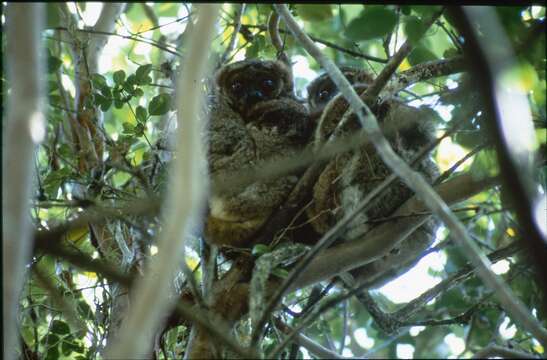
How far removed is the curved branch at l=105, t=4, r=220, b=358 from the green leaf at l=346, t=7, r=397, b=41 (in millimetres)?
1556

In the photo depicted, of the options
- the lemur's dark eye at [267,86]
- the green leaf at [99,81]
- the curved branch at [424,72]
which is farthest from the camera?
the lemur's dark eye at [267,86]

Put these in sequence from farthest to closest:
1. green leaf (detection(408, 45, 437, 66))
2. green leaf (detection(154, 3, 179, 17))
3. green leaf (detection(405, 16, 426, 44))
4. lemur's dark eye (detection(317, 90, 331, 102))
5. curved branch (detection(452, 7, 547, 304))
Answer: green leaf (detection(154, 3, 179, 17))
lemur's dark eye (detection(317, 90, 331, 102))
green leaf (detection(408, 45, 437, 66))
green leaf (detection(405, 16, 426, 44))
curved branch (detection(452, 7, 547, 304))

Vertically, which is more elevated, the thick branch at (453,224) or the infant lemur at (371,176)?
the infant lemur at (371,176)

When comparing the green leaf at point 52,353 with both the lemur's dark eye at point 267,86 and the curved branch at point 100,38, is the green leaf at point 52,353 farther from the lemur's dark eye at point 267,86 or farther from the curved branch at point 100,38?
the curved branch at point 100,38

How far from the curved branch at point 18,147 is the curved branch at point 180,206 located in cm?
26

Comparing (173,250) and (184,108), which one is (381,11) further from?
(173,250)

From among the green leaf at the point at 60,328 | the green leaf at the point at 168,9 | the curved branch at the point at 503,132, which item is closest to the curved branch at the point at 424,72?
the curved branch at the point at 503,132

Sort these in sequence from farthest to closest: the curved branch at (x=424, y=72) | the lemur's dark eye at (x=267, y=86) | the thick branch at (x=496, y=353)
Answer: the lemur's dark eye at (x=267, y=86), the curved branch at (x=424, y=72), the thick branch at (x=496, y=353)

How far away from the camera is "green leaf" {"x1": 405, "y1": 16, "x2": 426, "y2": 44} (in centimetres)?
317

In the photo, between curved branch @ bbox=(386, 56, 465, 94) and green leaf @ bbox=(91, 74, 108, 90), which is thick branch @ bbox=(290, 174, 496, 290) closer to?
curved branch @ bbox=(386, 56, 465, 94)

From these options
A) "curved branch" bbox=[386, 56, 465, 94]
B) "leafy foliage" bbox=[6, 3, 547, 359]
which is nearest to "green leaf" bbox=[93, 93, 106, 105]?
"leafy foliage" bbox=[6, 3, 547, 359]

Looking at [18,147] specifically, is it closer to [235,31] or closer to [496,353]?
[496,353]

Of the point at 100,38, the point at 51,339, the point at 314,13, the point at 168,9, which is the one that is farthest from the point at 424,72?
the point at 168,9

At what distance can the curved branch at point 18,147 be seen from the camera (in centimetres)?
146
